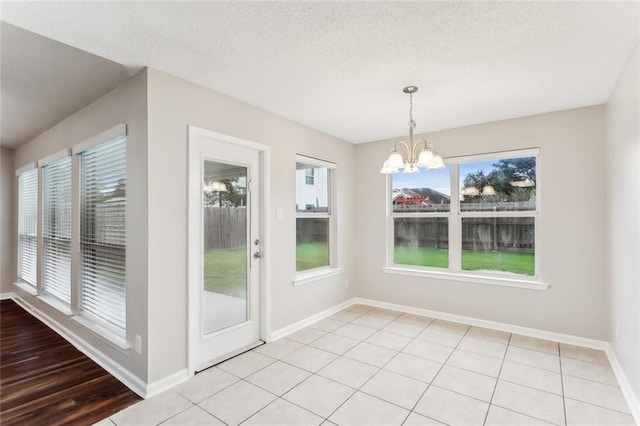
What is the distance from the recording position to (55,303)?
12.6 ft

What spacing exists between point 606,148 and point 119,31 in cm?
437

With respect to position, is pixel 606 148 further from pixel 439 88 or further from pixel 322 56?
pixel 322 56

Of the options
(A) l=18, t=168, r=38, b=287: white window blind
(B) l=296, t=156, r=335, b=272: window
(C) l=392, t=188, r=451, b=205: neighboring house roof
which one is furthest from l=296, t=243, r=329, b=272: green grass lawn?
(A) l=18, t=168, r=38, b=287: white window blind

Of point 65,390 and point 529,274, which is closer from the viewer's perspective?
point 65,390

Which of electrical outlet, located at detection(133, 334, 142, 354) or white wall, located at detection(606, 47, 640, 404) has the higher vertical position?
white wall, located at detection(606, 47, 640, 404)

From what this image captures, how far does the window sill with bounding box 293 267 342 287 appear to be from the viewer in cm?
389

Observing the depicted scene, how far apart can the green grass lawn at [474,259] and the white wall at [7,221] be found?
6.59 meters

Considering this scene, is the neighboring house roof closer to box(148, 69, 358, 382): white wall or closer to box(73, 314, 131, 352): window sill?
box(148, 69, 358, 382): white wall

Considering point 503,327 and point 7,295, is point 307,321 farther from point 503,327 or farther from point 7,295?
point 7,295

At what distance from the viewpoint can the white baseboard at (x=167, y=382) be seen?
2.38 meters

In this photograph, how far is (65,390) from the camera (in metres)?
2.48

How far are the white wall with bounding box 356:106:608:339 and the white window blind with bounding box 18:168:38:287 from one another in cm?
602

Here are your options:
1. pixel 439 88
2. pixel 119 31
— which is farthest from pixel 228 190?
pixel 439 88

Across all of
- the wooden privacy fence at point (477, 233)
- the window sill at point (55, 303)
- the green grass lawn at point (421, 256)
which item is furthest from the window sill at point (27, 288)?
the wooden privacy fence at point (477, 233)
